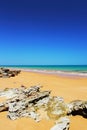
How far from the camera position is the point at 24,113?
7.05m

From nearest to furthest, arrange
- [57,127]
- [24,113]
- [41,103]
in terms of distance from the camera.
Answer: [57,127] → [24,113] → [41,103]

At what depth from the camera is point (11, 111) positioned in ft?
23.2

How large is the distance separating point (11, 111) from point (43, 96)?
1.58 meters

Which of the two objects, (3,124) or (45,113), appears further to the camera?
(45,113)

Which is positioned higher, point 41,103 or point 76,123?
point 41,103

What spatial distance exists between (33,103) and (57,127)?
2.28 meters

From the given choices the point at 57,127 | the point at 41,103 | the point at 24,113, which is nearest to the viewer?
the point at 57,127

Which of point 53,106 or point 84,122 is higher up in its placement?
point 53,106

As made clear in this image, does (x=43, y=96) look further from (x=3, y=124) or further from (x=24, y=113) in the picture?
(x=3, y=124)

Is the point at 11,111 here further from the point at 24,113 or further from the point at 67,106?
the point at 67,106

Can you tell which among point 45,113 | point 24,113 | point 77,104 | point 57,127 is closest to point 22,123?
point 24,113

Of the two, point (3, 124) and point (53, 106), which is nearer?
point (3, 124)

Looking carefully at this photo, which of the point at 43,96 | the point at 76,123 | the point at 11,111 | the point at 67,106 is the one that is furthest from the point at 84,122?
the point at 11,111

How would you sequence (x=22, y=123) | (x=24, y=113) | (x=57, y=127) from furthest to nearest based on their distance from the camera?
(x=24, y=113) → (x=22, y=123) → (x=57, y=127)
